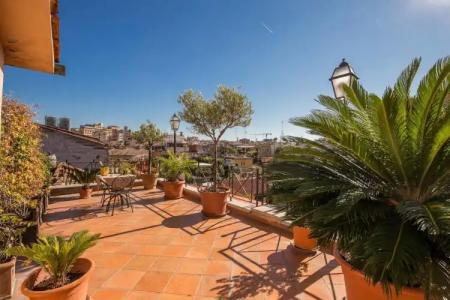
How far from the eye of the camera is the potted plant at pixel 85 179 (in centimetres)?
713

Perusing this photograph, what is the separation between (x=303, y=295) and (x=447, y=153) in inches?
73.8

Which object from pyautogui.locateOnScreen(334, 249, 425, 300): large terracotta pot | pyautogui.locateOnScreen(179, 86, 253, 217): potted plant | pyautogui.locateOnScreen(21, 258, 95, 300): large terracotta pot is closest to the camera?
pyautogui.locateOnScreen(334, 249, 425, 300): large terracotta pot

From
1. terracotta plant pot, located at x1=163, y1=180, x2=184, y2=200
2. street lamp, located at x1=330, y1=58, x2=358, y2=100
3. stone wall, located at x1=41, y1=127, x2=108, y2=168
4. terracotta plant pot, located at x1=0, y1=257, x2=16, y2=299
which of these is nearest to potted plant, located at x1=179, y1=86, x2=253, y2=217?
terracotta plant pot, located at x1=163, y1=180, x2=184, y2=200

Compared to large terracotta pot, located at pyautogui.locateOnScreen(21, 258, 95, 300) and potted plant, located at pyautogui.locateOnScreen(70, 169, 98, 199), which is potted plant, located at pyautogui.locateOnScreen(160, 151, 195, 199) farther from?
large terracotta pot, located at pyautogui.locateOnScreen(21, 258, 95, 300)

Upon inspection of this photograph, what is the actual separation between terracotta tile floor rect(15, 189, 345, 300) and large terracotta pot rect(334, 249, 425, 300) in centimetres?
80

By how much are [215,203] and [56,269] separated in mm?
3465

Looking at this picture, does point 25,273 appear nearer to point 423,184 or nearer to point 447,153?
point 423,184

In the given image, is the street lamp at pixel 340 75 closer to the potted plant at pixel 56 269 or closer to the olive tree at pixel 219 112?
the olive tree at pixel 219 112

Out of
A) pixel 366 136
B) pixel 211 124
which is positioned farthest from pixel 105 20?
pixel 366 136

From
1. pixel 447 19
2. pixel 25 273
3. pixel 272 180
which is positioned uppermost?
pixel 447 19

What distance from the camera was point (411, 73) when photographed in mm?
1753

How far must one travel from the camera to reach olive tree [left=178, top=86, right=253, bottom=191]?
6.06 meters

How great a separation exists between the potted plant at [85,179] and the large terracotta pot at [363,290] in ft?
24.1

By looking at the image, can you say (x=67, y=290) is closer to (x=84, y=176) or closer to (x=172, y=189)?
(x=172, y=189)
